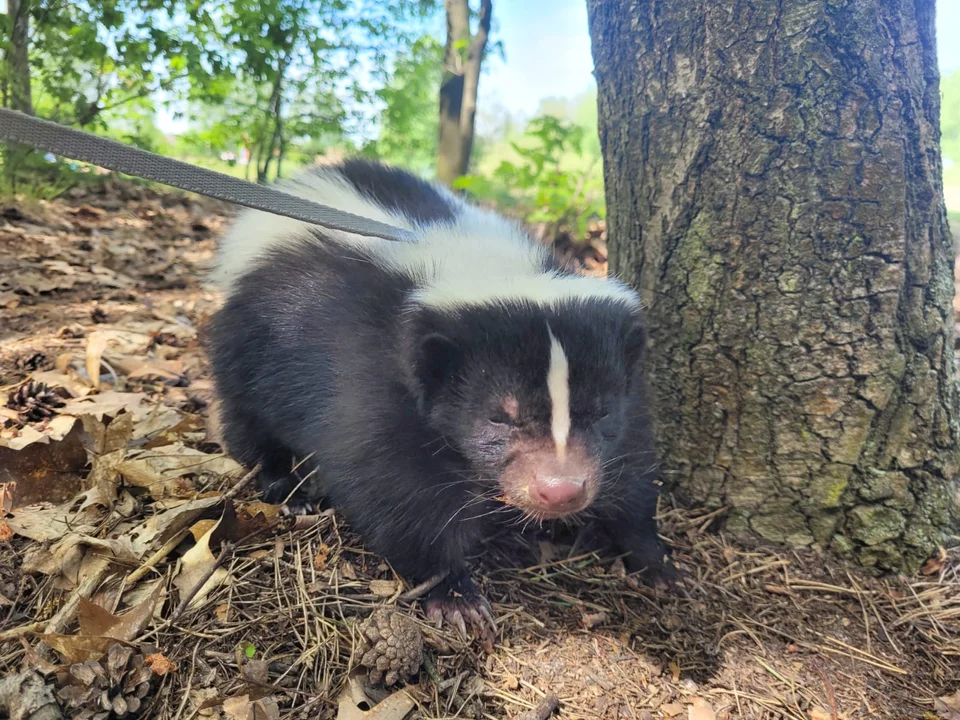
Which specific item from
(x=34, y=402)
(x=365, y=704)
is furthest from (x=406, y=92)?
(x=365, y=704)

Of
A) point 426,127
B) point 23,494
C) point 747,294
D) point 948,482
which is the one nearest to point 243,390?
point 23,494

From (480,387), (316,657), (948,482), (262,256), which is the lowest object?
(316,657)

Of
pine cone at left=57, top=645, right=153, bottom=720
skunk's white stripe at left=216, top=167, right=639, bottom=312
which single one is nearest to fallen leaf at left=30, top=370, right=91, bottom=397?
skunk's white stripe at left=216, top=167, right=639, bottom=312

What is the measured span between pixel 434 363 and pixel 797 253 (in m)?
1.55

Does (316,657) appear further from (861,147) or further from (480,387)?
(861,147)

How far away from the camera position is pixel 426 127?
1841 cm

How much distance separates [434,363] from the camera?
2.40 m

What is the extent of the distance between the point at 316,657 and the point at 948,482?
2656 millimetres

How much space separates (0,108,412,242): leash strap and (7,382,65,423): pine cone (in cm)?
189

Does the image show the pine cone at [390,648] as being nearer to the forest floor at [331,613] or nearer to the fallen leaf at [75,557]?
the forest floor at [331,613]

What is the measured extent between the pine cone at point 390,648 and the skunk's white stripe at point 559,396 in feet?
2.67

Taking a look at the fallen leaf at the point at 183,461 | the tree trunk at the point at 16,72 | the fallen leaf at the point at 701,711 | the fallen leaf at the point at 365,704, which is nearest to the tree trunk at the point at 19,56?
the tree trunk at the point at 16,72

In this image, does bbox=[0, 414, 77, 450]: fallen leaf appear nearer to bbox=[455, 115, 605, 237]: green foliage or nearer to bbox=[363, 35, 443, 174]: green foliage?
bbox=[455, 115, 605, 237]: green foliage

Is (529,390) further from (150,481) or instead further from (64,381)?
(64,381)
